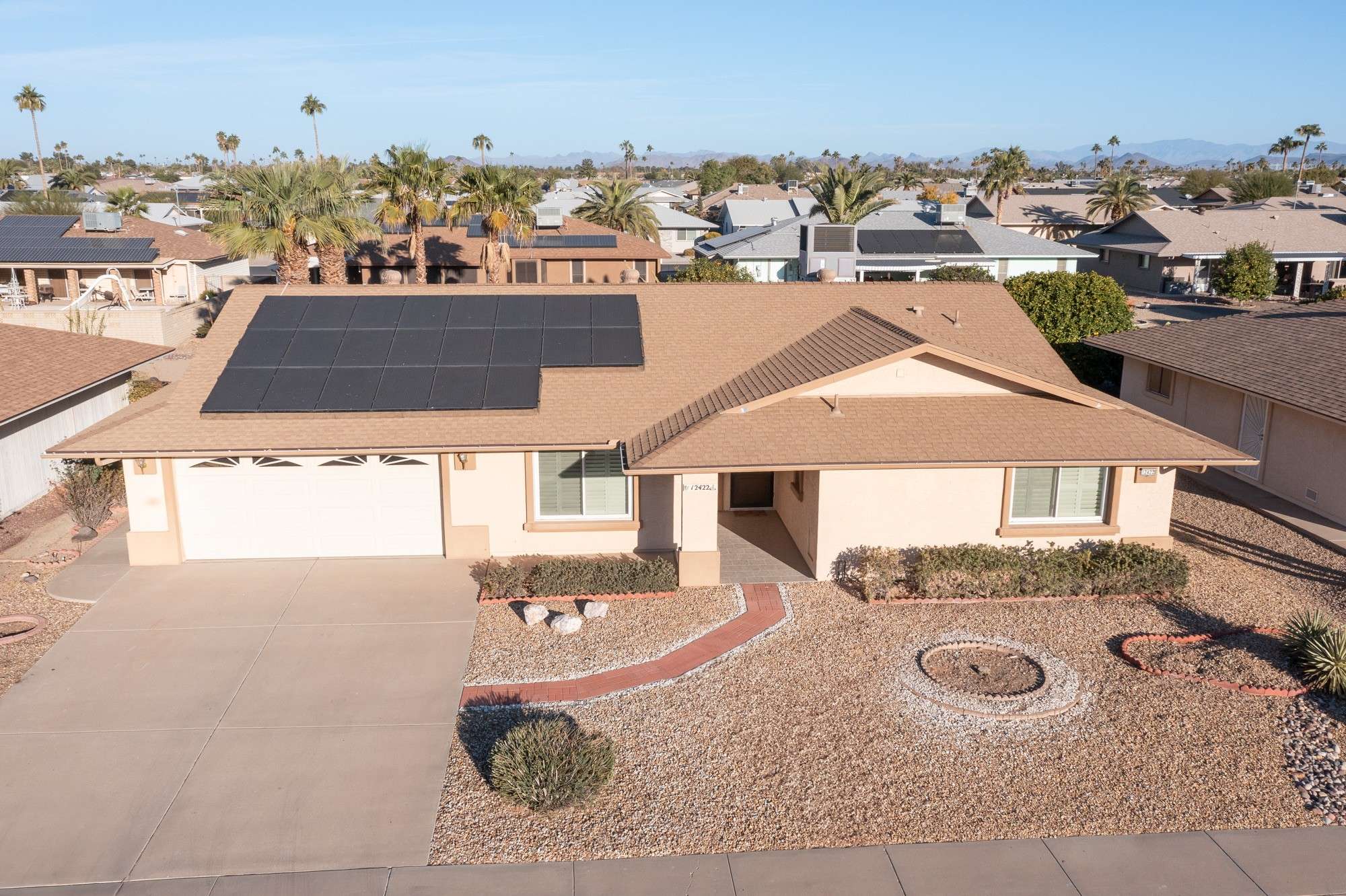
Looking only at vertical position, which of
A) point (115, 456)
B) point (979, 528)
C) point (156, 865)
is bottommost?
point (156, 865)

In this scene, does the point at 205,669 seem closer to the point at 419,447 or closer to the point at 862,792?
the point at 419,447

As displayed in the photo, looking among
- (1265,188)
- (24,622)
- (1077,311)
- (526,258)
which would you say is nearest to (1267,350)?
(1077,311)

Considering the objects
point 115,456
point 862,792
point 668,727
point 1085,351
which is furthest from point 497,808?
point 1085,351

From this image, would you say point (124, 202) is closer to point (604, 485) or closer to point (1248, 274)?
point (604, 485)

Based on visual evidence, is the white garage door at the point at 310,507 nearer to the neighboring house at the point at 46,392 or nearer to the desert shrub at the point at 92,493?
the desert shrub at the point at 92,493

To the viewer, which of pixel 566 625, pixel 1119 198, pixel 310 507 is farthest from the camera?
pixel 1119 198

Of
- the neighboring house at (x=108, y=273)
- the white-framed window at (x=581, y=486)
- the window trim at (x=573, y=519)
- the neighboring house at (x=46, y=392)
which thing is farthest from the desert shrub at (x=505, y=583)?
the neighboring house at (x=108, y=273)
